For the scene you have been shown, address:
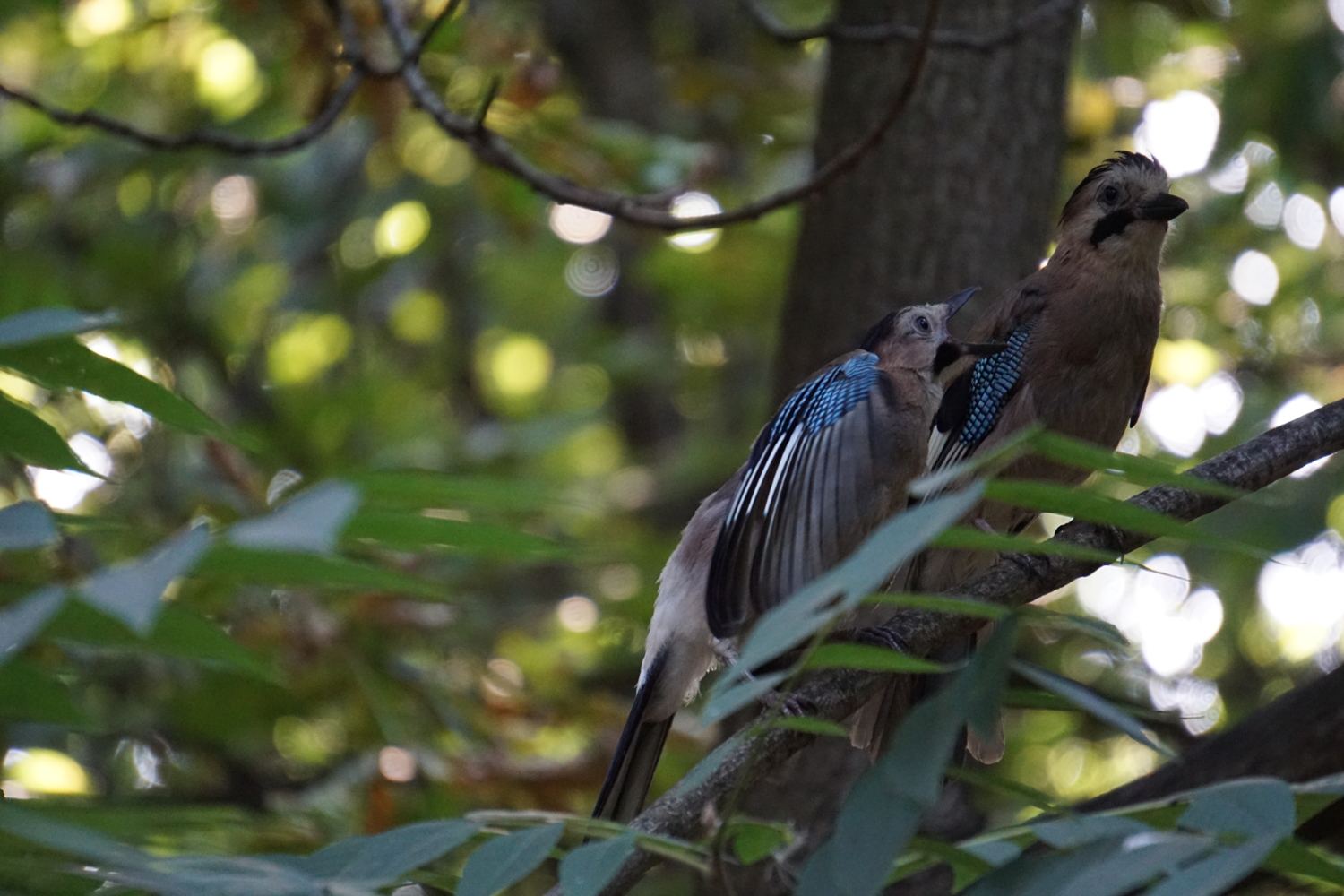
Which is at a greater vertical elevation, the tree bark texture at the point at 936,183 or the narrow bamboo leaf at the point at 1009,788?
A: the tree bark texture at the point at 936,183

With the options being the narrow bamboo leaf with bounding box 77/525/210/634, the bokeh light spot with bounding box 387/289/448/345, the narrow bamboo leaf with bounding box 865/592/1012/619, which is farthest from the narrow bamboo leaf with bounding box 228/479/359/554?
the bokeh light spot with bounding box 387/289/448/345

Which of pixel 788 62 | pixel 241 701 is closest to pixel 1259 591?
pixel 788 62

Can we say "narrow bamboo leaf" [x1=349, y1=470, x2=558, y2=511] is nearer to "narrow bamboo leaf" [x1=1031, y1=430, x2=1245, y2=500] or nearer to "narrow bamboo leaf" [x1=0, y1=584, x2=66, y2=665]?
"narrow bamboo leaf" [x1=0, y1=584, x2=66, y2=665]

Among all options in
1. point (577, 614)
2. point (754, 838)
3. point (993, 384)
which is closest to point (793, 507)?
point (754, 838)

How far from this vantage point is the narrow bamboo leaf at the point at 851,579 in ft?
3.18

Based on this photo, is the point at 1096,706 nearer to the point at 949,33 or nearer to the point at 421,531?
the point at 421,531

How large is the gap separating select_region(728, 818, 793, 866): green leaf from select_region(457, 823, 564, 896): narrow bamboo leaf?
1.25 ft

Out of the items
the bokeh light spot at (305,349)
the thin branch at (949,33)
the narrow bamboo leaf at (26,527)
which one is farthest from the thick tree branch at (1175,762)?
the bokeh light spot at (305,349)

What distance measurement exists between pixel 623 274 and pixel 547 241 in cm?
123

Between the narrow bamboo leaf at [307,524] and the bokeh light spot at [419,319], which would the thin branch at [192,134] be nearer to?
the narrow bamboo leaf at [307,524]

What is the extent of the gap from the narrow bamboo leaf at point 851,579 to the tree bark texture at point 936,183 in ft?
8.51

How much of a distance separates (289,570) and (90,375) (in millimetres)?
419

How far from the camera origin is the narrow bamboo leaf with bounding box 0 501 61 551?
0.95 meters

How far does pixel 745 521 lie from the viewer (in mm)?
2578
